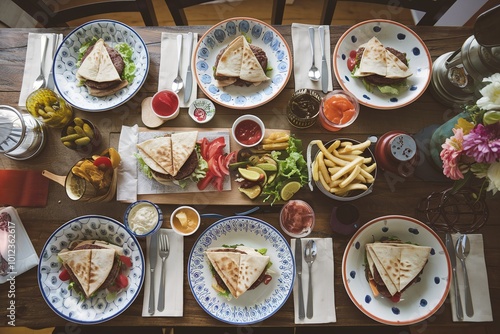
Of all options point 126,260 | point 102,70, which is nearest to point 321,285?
point 126,260

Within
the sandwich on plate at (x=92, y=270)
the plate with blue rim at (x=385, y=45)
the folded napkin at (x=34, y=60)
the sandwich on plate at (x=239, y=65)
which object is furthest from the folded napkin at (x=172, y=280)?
the plate with blue rim at (x=385, y=45)

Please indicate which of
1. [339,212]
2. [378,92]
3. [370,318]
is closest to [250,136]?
[339,212]

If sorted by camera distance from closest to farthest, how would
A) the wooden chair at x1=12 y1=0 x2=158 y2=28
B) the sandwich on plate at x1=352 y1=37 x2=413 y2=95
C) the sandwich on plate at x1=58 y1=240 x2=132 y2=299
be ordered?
the sandwich on plate at x1=58 y1=240 x2=132 y2=299 < the sandwich on plate at x1=352 y1=37 x2=413 y2=95 < the wooden chair at x1=12 y1=0 x2=158 y2=28

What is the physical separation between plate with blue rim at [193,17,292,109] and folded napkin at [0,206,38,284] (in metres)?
1.08

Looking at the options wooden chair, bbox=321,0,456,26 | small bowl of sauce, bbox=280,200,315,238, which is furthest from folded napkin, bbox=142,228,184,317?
wooden chair, bbox=321,0,456,26

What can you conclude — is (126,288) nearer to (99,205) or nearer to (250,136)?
(99,205)

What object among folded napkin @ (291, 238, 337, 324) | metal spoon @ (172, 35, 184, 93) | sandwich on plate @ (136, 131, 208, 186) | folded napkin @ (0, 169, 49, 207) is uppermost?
metal spoon @ (172, 35, 184, 93)

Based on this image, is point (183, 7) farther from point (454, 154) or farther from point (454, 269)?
point (454, 269)

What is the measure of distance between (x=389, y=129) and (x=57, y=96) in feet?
5.37

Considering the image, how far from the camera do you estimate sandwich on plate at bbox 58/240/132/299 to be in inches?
63.6

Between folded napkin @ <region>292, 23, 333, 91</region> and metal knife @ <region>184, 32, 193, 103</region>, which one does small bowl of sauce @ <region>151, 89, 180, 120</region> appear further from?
folded napkin @ <region>292, 23, 333, 91</region>

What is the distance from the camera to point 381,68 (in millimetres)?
1836

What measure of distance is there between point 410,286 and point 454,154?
2.24ft

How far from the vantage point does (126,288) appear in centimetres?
167
